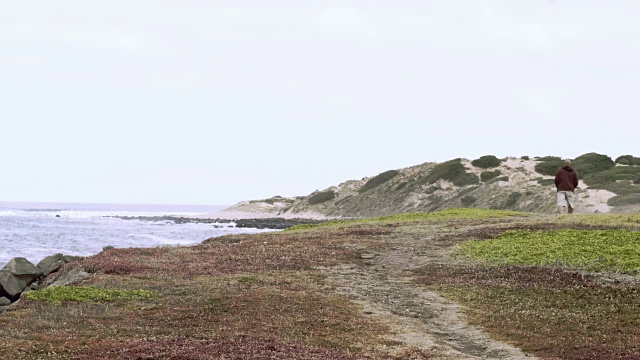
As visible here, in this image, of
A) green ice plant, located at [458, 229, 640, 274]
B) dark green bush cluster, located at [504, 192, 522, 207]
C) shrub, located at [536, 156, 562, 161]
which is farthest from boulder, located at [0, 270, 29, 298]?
shrub, located at [536, 156, 562, 161]

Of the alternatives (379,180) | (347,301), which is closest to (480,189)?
(379,180)

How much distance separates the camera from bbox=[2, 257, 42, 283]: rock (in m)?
35.7

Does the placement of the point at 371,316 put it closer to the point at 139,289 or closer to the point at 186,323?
the point at 186,323

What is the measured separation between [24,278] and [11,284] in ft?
4.43

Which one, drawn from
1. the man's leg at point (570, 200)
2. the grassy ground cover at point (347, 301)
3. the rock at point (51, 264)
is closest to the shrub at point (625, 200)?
the man's leg at point (570, 200)

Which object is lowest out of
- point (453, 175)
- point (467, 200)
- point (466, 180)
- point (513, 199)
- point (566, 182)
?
point (513, 199)

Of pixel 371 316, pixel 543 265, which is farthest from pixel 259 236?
pixel 371 316

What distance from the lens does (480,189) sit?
11338 cm

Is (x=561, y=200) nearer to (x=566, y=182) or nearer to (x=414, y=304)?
(x=566, y=182)

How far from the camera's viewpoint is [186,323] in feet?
66.9

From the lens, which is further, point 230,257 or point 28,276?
point 230,257

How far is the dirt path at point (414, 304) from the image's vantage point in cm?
1950

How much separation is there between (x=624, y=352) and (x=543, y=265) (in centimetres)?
1389

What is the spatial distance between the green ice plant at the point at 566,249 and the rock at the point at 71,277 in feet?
61.7
